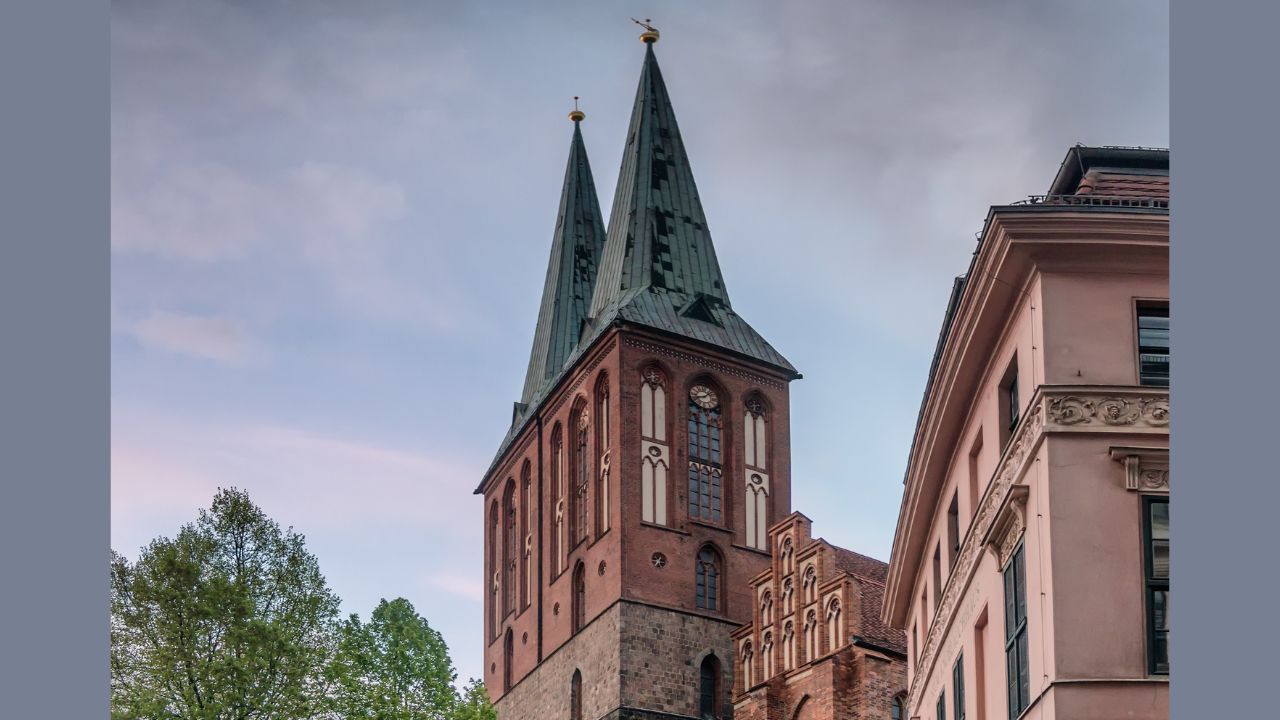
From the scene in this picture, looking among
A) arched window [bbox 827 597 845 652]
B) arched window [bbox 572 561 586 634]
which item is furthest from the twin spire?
arched window [bbox 827 597 845 652]

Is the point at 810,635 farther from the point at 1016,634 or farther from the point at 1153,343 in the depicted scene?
the point at 1153,343

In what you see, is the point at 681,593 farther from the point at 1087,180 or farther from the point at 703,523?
the point at 1087,180

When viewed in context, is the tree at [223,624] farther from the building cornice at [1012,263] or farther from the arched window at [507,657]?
the arched window at [507,657]

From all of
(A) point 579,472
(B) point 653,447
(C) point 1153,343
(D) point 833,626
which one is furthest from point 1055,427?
(A) point 579,472

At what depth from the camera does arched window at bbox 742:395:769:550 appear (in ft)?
212

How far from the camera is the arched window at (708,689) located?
60.6 m

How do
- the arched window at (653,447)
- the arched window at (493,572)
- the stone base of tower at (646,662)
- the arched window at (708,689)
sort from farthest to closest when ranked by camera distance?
the arched window at (493,572) < the arched window at (653,447) < the arched window at (708,689) < the stone base of tower at (646,662)

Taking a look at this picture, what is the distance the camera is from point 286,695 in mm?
36125

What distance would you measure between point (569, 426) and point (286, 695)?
105ft

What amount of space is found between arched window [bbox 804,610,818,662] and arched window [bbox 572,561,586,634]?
12.1 meters

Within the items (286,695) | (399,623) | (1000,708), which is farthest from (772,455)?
(1000,708)

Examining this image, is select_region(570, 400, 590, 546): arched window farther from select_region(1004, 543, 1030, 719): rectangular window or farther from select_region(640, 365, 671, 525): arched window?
select_region(1004, 543, 1030, 719): rectangular window

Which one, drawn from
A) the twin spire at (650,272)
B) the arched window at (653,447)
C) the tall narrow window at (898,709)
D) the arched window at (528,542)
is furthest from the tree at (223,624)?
Result: the arched window at (528,542)

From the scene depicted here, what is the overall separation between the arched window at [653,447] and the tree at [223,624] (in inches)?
997
